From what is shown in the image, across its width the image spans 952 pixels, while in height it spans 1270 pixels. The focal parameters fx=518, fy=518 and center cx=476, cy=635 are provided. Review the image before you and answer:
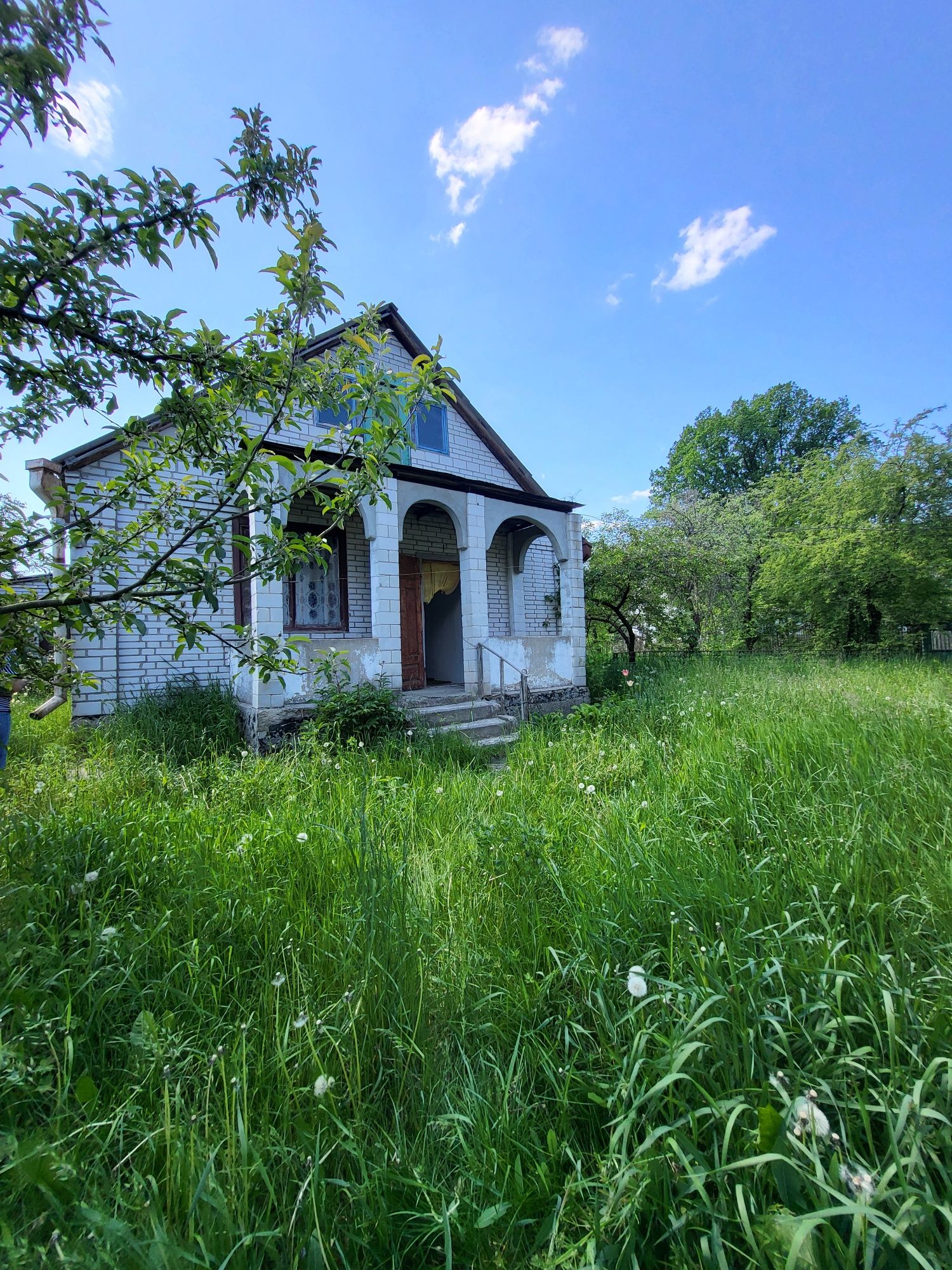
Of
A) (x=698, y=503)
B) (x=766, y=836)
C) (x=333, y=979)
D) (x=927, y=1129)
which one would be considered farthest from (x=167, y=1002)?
(x=698, y=503)

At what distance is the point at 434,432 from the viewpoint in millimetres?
9594

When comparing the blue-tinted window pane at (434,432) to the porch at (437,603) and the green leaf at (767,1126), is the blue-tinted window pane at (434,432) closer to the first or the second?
the porch at (437,603)

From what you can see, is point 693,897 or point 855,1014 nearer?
point 855,1014

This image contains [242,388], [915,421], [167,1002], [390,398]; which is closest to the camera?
[167,1002]

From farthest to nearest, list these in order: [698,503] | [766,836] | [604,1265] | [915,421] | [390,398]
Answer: [698,503] < [915,421] < [766,836] < [390,398] < [604,1265]

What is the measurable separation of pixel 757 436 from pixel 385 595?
33.4 metres

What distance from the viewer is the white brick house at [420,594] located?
21.3 ft

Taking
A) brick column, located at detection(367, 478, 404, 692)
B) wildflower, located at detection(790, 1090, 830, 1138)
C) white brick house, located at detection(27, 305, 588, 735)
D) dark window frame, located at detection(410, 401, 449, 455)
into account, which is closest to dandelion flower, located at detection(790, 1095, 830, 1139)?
wildflower, located at detection(790, 1090, 830, 1138)

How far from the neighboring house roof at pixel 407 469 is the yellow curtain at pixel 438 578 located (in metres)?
2.23

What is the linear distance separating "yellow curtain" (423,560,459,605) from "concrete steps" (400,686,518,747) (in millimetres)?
3016

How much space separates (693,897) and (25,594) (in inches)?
118

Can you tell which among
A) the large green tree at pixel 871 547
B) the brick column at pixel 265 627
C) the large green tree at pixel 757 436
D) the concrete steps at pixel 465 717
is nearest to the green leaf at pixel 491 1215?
the concrete steps at pixel 465 717

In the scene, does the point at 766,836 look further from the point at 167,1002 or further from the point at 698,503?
the point at 698,503

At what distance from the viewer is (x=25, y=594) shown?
2.19m
